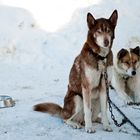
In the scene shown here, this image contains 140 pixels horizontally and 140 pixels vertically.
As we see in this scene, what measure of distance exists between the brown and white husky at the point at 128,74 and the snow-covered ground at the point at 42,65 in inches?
6.8

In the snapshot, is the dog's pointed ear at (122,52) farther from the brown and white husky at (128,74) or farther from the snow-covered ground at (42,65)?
the snow-covered ground at (42,65)

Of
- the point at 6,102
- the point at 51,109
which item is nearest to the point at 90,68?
the point at 51,109

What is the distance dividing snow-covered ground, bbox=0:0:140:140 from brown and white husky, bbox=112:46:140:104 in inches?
6.8

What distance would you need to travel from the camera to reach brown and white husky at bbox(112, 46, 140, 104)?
22.0 feet

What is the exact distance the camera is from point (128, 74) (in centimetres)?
684

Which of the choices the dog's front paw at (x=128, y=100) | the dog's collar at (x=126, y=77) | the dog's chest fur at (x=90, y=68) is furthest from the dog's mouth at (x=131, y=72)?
the dog's chest fur at (x=90, y=68)

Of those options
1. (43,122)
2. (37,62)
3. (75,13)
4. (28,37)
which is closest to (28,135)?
(43,122)

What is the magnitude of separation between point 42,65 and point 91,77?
11.9 feet

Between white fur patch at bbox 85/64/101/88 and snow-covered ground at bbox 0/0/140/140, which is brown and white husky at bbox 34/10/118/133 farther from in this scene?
snow-covered ground at bbox 0/0/140/140

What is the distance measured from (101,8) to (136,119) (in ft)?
16.4

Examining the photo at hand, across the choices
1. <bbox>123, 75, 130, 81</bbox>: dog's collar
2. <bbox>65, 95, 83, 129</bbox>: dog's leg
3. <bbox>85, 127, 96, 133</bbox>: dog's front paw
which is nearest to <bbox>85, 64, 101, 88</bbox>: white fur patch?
<bbox>65, 95, 83, 129</bbox>: dog's leg

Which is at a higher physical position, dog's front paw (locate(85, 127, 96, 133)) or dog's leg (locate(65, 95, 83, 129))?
dog's leg (locate(65, 95, 83, 129))

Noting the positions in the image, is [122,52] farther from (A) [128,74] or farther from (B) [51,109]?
(B) [51,109]

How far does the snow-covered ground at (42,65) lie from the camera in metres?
5.13
